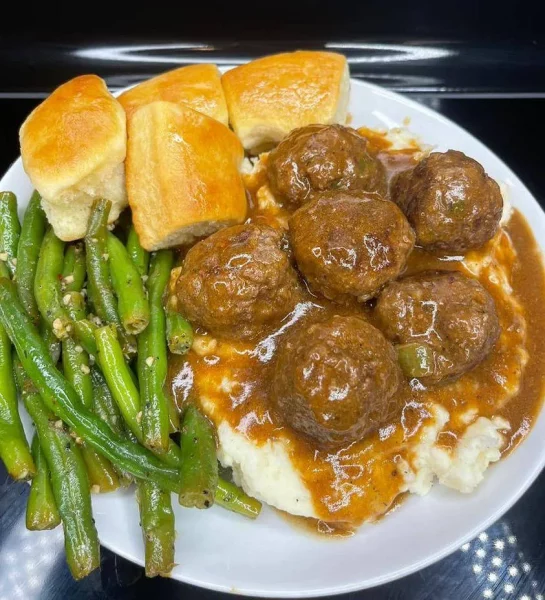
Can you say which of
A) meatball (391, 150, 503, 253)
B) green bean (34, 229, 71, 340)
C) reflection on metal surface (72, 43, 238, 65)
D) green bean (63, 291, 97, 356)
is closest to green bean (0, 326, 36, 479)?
green bean (34, 229, 71, 340)

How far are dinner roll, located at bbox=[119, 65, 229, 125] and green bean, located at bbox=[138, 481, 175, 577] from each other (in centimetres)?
224

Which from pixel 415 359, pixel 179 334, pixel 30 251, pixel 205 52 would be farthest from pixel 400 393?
pixel 205 52

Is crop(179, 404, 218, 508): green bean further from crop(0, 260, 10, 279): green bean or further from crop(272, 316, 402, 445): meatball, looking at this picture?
crop(0, 260, 10, 279): green bean

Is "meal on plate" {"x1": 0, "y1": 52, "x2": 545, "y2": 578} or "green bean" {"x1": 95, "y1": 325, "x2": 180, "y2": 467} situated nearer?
"meal on plate" {"x1": 0, "y1": 52, "x2": 545, "y2": 578}

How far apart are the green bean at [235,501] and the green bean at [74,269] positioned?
1387 millimetres

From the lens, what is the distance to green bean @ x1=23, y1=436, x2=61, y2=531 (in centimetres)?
287

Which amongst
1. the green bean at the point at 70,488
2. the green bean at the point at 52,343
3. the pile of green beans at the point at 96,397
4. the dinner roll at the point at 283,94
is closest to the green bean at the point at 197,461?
the pile of green beans at the point at 96,397

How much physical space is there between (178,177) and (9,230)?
1.10 m

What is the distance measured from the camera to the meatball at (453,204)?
3102 millimetres

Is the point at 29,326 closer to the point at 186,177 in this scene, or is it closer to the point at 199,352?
the point at 199,352

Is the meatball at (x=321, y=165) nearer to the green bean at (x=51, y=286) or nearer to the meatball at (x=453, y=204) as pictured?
the meatball at (x=453, y=204)

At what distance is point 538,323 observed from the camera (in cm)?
331

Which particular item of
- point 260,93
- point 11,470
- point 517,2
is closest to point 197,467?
point 11,470

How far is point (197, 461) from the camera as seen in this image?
2.77m
